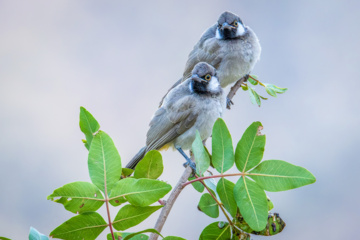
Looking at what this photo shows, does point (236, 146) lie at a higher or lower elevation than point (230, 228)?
higher

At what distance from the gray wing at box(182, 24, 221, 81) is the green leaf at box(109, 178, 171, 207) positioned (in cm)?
294

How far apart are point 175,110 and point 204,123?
230 mm

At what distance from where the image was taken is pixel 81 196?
1365mm

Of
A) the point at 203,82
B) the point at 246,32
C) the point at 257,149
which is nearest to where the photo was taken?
the point at 257,149

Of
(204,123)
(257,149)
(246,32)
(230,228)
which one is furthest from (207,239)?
(246,32)

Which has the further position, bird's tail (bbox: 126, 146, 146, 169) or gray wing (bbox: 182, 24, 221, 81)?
gray wing (bbox: 182, 24, 221, 81)

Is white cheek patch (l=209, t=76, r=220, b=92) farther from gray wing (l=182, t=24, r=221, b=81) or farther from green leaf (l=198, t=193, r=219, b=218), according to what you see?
green leaf (l=198, t=193, r=219, b=218)

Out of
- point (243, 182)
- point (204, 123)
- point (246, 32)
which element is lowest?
point (204, 123)

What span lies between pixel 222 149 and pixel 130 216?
1.18ft

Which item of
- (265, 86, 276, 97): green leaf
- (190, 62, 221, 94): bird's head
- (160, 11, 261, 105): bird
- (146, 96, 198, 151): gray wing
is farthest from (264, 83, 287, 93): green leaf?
(160, 11, 261, 105): bird

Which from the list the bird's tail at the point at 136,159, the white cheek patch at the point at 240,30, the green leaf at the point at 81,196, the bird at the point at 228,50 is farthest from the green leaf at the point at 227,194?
the white cheek patch at the point at 240,30

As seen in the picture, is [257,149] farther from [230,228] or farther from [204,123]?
[204,123]

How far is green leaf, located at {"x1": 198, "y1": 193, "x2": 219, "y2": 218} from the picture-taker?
64.2 inches

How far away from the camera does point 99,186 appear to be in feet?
4.53
